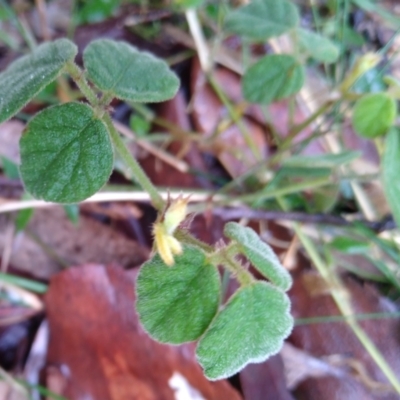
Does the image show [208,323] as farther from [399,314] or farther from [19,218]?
[19,218]

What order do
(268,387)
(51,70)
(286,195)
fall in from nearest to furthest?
(51,70)
(268,387)
(286,195)

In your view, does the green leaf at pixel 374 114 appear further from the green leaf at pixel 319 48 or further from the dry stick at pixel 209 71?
the dry stick at pixel 209 71

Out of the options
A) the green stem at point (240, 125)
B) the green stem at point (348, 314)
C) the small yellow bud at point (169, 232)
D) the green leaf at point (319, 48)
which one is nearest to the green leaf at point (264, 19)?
the green leaf at point (319, 48)

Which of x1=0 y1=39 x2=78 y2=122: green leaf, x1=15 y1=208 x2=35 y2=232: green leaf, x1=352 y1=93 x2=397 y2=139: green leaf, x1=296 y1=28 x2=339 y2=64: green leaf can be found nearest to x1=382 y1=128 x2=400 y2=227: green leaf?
x1=352 y1=93 x2=397 y2=139: green leaf

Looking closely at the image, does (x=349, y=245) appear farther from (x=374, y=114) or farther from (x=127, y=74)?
(x=127, y=74)

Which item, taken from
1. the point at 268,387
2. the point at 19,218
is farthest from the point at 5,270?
the point at 268,387

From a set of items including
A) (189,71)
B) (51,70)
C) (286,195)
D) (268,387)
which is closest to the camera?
(51,70)

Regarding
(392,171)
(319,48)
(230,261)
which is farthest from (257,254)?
(319,48)
